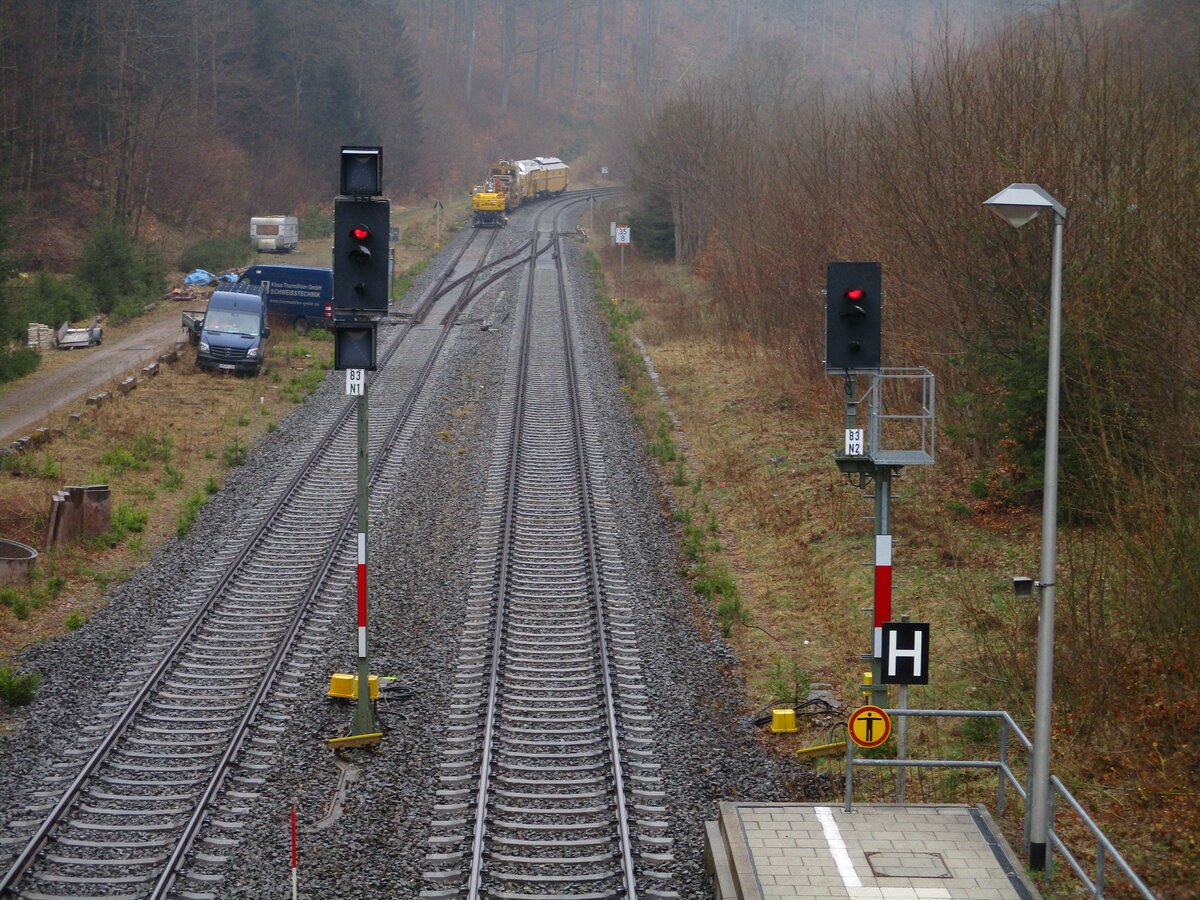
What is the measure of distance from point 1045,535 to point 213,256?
Answer: 152ft

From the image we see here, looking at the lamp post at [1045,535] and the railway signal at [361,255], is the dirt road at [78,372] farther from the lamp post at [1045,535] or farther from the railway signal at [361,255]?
the lamp post at [1045,535]

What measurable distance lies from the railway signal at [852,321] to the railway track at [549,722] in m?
4.38

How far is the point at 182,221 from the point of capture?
58594mm

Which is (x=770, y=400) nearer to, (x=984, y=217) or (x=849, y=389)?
(x=984, y=217)

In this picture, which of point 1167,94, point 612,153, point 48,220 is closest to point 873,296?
point 1167,94

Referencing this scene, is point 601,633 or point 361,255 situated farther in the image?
point 601,633

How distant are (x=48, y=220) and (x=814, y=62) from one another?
87096mm

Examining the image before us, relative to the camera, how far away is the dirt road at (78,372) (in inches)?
1082

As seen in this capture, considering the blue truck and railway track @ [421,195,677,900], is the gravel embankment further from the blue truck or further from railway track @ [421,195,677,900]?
the blue truck

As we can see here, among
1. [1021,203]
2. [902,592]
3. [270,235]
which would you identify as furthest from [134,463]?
[270,235]

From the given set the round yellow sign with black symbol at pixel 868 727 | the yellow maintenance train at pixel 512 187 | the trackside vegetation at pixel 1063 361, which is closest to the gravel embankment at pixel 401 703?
the round yellow sign with black symbol at pixel 868 727

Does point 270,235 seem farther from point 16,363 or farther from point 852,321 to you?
point 852,321

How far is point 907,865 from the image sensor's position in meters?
9.98

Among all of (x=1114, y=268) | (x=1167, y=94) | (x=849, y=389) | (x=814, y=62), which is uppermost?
(x=814, y=62)
